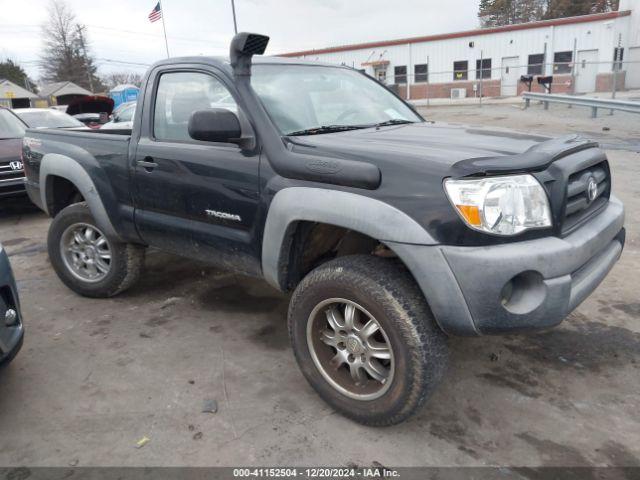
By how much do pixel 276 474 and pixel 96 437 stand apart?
3.32 feet

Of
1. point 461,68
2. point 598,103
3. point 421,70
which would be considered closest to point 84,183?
point 598,103

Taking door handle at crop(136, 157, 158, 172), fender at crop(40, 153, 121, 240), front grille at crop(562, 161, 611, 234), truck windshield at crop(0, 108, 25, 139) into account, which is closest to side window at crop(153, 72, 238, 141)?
door handle at crop(136, 157, 158, 172)

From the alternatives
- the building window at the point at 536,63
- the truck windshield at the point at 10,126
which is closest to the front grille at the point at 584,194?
the truck windshield at the point at 10,126

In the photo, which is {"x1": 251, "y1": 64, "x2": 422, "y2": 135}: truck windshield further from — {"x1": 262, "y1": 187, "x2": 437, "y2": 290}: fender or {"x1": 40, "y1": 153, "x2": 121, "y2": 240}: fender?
{"x1": 40, "y1": 153, "x2": 121, "y2": 240}: fender

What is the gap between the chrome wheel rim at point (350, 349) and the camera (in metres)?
2.53

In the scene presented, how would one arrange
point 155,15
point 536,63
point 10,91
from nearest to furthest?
point 155,15, point 536,63, point 10,91

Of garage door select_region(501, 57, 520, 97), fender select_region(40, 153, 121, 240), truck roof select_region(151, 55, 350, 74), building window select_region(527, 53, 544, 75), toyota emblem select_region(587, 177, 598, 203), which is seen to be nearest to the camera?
toyota emblem select_region(587, 177, 598, 203)

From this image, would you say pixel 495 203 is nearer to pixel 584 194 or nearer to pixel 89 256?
pixel 584 194

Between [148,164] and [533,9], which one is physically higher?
[533,9]

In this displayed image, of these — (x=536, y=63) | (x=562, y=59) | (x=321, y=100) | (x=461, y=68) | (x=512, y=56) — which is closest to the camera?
(x=321, y=100)

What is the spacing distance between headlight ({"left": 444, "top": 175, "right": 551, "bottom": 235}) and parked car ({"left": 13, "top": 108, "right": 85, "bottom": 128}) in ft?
27.3

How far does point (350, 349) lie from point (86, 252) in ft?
9.02

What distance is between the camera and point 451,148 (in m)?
2.50

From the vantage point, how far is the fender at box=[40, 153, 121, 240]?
12.8 ft
